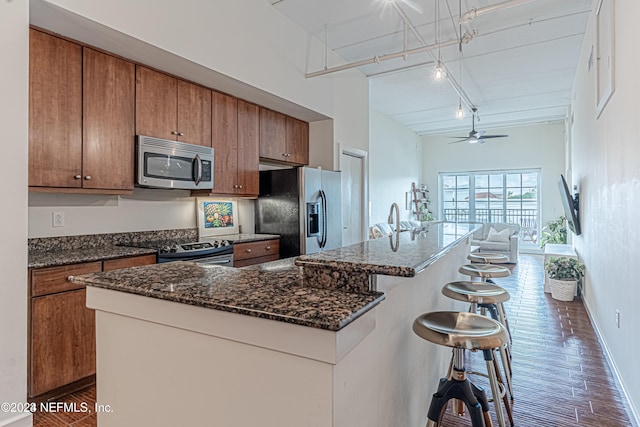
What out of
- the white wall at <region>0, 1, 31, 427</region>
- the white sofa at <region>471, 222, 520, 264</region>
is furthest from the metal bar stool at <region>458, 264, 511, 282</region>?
the white sofa at <region>471, 222, 520, 264</region>

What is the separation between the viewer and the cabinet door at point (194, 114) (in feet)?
10.7

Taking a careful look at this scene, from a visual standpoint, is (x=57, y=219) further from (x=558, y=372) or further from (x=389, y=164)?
(x=389, y=164)

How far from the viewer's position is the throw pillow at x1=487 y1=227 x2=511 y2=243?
8.12m

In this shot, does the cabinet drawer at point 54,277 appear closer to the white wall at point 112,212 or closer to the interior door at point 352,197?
the white wall at point 112,212

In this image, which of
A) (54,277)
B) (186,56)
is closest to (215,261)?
(54,277)

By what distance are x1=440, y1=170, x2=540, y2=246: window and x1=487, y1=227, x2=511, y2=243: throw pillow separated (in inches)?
57.4

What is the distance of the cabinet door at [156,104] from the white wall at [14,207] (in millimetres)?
885

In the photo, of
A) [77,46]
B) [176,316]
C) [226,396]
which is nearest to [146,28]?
[77,46]

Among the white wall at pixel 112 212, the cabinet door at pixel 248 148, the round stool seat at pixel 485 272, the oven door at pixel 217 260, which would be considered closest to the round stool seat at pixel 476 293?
the round stool seat at pixel 485 272

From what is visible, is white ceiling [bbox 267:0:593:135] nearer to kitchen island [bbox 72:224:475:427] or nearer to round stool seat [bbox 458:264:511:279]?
round stool seat [bbox 458:264:511:279]

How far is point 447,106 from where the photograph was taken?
718 centimetres

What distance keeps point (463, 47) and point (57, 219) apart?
4787mm

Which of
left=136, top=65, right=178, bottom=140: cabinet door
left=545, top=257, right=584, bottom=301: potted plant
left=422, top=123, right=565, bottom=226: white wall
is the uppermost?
left=422, top=123, right=565, bottom=226: white wall

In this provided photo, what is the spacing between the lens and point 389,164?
8391 mm
